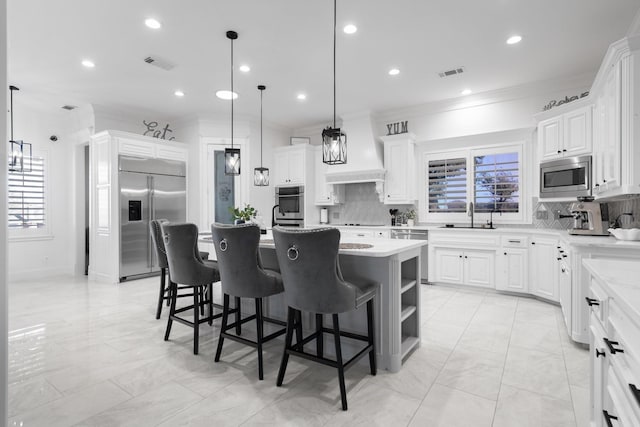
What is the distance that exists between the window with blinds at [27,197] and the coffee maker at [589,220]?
779cm

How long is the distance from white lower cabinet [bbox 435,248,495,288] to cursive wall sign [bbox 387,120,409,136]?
214cm

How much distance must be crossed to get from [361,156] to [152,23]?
143 inches

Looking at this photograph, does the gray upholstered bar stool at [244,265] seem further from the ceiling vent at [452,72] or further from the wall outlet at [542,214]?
the wall outlet at [542,214]

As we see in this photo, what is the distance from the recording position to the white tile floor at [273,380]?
75.4 inches

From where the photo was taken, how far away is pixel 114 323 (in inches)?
136

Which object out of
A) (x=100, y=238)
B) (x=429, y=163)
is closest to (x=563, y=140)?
(x=429, y=163)

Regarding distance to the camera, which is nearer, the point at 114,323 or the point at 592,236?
the point at 592,236

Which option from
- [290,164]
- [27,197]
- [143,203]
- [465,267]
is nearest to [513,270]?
[465,267]

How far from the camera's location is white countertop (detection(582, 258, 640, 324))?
926mm

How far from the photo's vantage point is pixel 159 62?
4.00 meters

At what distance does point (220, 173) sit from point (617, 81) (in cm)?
550

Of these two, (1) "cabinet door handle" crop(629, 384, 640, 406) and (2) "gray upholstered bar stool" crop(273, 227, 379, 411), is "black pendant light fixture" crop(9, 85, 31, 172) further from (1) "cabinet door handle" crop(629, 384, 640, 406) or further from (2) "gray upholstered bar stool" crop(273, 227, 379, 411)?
(1) "cabinet door handle" crop(629, 384, 640, 406)

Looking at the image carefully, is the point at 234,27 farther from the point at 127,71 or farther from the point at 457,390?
the point at 457,390

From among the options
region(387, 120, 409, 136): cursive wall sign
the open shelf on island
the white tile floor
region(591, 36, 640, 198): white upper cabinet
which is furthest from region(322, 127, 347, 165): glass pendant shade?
region(387, 120, 409, 136): cursive wall sign
